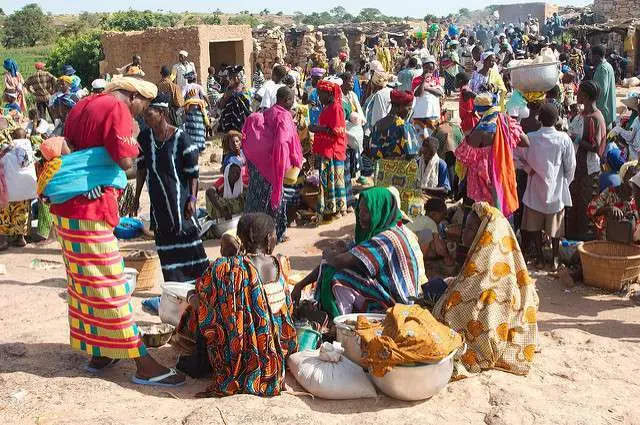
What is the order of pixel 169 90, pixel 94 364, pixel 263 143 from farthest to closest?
pixel 169 90 → pixel 263 143 → pixel 94 364

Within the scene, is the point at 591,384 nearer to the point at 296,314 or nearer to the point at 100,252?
the point at 296,314

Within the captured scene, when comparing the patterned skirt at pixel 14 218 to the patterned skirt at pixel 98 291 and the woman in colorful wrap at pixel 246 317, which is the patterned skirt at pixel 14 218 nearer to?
the patterned skirt at pixel 98 291

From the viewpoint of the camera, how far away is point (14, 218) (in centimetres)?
820

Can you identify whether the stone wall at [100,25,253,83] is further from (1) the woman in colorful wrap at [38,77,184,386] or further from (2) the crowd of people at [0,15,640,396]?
(1) the woman in colorful wrap at [38,77,184,386]

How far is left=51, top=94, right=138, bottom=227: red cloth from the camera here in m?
4.08

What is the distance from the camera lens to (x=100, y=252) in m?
4.12

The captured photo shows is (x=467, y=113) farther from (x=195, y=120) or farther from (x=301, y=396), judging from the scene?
(x=301, y=396)

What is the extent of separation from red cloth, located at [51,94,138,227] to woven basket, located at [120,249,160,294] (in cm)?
228

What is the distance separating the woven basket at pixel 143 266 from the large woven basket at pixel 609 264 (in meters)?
3.82

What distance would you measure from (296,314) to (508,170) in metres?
2.56

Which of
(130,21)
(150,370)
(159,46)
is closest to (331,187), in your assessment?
(150,370)

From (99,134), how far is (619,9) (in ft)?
125

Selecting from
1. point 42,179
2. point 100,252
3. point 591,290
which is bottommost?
point 591,290

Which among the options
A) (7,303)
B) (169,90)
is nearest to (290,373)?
(7,303)
